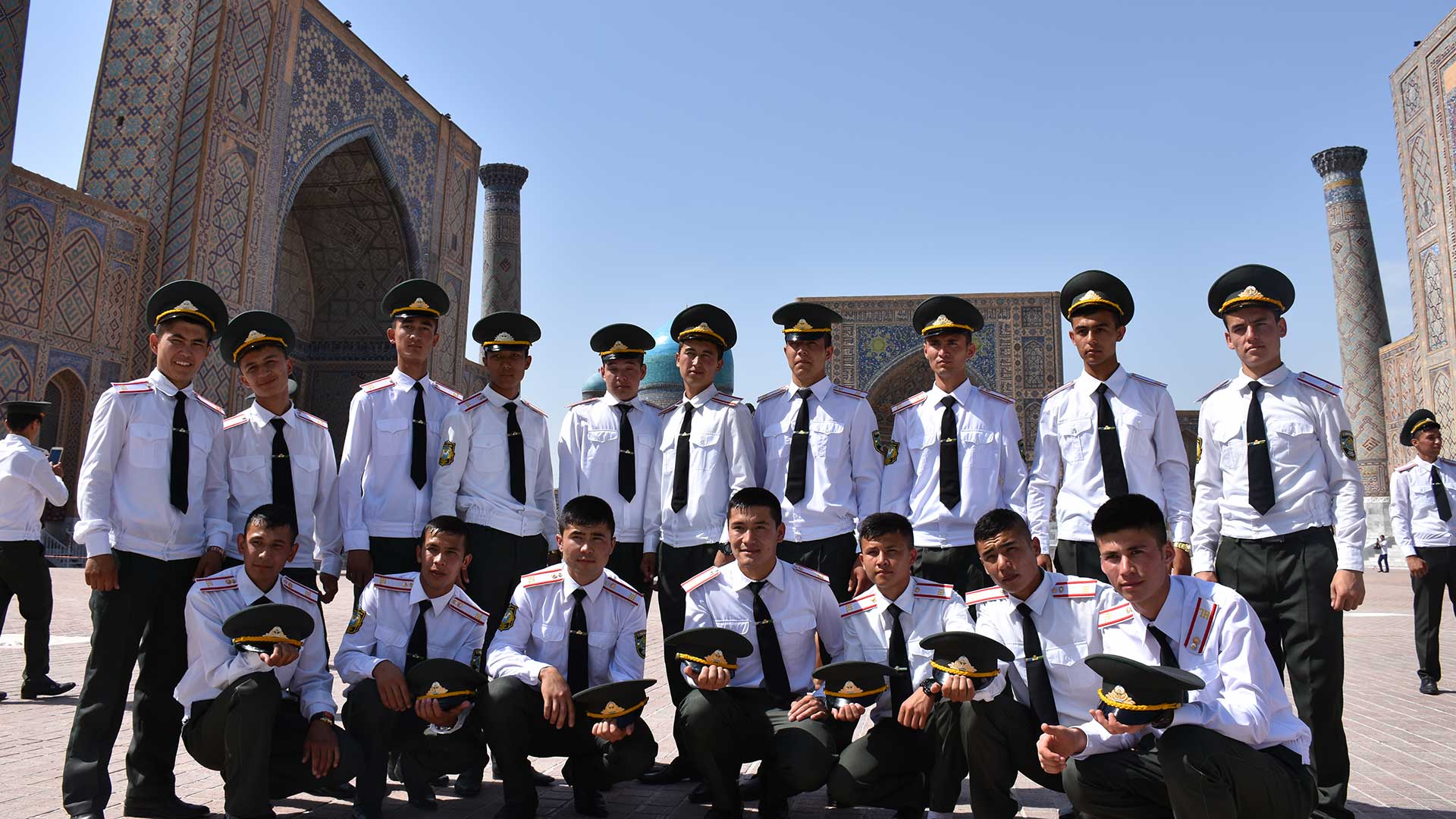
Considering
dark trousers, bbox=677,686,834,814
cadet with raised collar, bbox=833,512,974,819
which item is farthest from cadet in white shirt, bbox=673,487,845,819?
cadet with raised collar, bbox=833,512,974,819

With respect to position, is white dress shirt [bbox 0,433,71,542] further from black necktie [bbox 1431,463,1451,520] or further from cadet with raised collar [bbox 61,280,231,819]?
black necktie [bbox 1431,463,1451,520]

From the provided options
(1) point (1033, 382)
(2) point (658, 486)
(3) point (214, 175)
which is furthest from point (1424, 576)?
(1) point (1033, 382)

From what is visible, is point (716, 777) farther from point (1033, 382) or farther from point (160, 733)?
point (1033, 382)

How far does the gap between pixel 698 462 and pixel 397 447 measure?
54.0 inches

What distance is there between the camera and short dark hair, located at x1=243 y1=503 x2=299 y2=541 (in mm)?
3348

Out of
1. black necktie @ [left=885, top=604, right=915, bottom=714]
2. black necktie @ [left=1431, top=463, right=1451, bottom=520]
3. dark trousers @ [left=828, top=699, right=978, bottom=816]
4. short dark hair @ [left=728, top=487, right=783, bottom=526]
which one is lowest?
dark trousers @ [left=828, top=699, right=978, bottom=816]

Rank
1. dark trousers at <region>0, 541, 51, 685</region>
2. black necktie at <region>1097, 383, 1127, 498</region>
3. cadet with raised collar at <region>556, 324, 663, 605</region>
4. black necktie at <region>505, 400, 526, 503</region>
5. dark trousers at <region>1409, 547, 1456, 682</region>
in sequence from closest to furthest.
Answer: black necktie at <region>1097, 383, 1127, 498</region>
black necktie at <region>505, 400, 526, 503</region>
cadet with raised collar at <region>556, 324, 663, 605</region>
dark trousers at <region>0, 541, 51, 685</region>
dark trousers at <region>1409, 547, 1456, 682</region>

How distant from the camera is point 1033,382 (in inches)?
1088

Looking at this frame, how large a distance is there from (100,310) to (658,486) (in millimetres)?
10987

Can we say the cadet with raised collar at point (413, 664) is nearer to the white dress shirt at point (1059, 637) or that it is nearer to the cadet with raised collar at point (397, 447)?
the cadet with raised collar at point (397, 447)

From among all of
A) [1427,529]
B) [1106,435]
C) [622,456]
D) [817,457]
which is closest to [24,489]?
[622,456]

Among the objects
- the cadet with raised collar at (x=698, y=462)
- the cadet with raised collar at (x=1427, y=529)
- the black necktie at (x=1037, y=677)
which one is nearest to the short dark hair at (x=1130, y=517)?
the black necktie at (x=1037, y=677)

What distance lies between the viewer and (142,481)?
345 centimetres

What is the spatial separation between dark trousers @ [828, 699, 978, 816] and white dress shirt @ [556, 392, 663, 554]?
160cm
